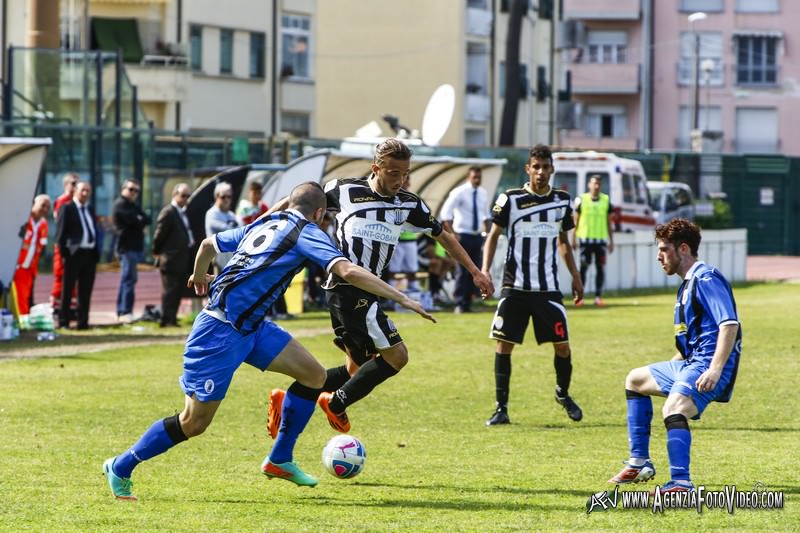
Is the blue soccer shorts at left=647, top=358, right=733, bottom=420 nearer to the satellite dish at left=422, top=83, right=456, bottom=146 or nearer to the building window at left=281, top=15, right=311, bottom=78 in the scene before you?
the satellite dish at left=422, top=83, right=456, bottom=146

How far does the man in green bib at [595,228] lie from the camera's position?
25.3m

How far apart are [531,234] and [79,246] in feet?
Answer: 31.0

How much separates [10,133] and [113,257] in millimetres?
3503

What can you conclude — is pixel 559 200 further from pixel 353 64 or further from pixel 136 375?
pixel 353 64

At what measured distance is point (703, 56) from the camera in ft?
249

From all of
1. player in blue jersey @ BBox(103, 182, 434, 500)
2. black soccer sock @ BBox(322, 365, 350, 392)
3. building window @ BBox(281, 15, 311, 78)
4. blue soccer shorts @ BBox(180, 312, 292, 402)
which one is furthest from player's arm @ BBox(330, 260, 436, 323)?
building window @ BBox(281, 15, 311, 78)

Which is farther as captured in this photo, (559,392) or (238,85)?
(238,85)

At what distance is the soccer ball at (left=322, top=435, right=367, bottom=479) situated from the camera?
8.89 meters

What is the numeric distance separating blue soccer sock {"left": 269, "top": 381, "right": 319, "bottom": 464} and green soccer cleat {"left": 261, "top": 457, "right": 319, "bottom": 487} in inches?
1.1

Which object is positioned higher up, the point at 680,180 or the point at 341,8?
the point at 341,8

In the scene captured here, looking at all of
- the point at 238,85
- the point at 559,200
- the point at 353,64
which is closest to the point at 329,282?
the point at 559,200

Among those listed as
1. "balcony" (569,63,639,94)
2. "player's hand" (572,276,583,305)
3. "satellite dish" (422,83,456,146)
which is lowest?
"player's hand" (572,276,583,305)

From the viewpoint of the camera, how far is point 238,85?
49.8 m

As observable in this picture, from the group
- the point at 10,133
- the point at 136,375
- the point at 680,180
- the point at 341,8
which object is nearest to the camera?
the point at 136,375
